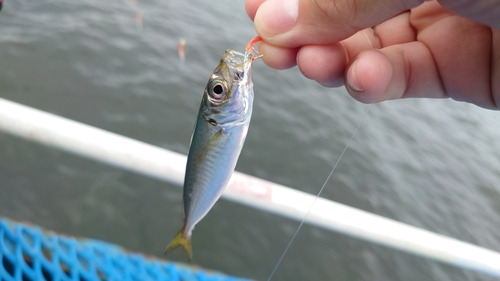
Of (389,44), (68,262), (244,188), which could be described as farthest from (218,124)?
(68,262)

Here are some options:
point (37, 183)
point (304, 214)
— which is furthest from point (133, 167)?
point (37, 183)

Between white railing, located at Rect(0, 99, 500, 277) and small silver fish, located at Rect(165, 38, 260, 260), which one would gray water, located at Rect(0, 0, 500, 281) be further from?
small silver fish, located at Rect(165, 38, 260, 260)

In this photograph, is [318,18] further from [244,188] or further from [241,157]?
[241,157]

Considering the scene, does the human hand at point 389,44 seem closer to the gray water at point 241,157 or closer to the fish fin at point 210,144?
the fish fin at point 210,144

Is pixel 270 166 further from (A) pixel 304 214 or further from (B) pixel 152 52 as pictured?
(B) pixel 152 52

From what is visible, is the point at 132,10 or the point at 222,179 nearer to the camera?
the point at 222,179

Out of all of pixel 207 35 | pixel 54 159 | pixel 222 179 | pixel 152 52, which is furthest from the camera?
pixel 207 35
